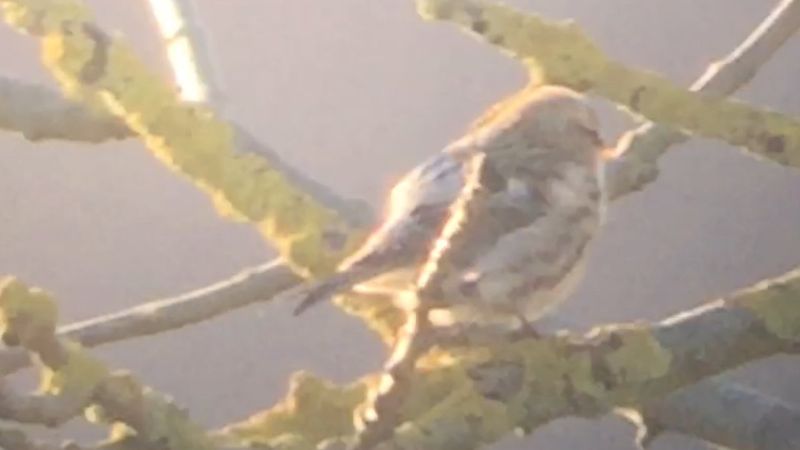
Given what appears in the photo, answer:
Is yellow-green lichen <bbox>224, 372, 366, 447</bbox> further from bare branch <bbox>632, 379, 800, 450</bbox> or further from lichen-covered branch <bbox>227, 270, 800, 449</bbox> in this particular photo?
bare branch <bbox>632, 379, 800, 450</bbox>

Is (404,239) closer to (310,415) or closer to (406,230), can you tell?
(406,230)

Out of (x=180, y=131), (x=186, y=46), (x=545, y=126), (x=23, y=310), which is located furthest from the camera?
(x=186, y=46)

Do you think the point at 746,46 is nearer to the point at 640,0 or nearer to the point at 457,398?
the point at 457,398

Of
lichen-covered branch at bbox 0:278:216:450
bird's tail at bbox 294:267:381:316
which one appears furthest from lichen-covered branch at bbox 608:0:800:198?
lichen-covered branch at bbox 0:278:216:450

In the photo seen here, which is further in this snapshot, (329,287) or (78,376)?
(329,287)

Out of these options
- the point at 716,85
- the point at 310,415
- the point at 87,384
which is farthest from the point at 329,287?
the point at 716,85
